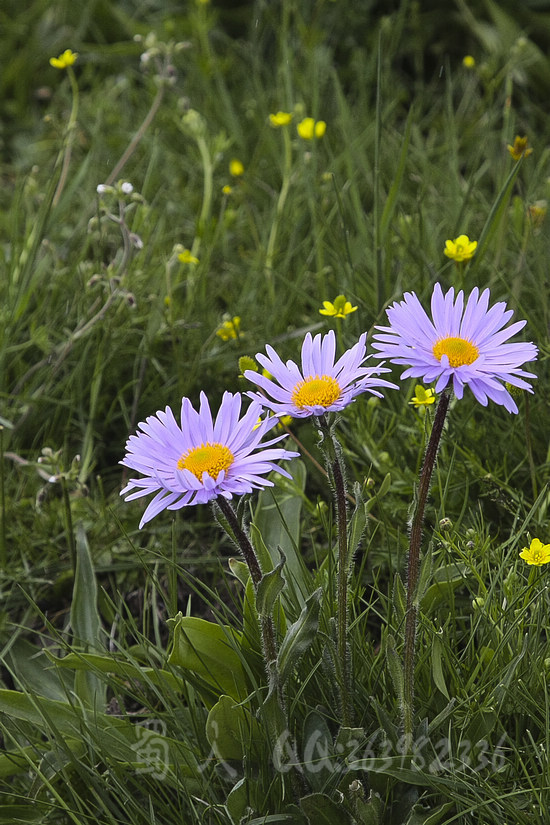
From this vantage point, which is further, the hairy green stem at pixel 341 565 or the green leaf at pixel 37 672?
the green leaf at pixel 37 672

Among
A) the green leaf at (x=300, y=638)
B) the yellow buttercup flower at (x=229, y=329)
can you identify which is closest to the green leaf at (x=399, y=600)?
the green leaf at (x=300, y=638)

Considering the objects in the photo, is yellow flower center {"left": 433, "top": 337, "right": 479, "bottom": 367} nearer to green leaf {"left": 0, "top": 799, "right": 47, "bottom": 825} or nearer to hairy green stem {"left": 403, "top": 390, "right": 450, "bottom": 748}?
hairy green stem {"left": 403, "top": 390, "right": 450, "bottom": 748}

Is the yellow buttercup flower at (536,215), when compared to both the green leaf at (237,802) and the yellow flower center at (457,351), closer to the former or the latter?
the yellow flower center at (457,351)

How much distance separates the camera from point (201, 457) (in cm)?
105

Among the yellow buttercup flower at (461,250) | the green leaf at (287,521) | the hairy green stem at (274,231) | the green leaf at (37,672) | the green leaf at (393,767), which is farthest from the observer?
the hairy green stem at (274,231)

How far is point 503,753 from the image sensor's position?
4.00 ft

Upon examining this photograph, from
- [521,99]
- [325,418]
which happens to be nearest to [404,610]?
[325,418]

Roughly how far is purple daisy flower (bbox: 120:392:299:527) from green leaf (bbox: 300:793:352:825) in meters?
0.43

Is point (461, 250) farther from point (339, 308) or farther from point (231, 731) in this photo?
point (231, 731)

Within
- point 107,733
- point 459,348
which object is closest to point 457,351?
point 459,348

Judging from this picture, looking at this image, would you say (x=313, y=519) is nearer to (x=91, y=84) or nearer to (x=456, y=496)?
(x=456, y=496)

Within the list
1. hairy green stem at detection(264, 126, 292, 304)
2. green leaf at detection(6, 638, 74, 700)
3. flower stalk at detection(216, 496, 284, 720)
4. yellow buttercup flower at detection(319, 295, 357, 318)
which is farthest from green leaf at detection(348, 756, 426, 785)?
hairy green stem at detection(264, 126, 292, 304)

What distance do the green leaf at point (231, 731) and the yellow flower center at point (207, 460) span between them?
0.34 m

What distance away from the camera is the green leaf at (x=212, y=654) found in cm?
122
